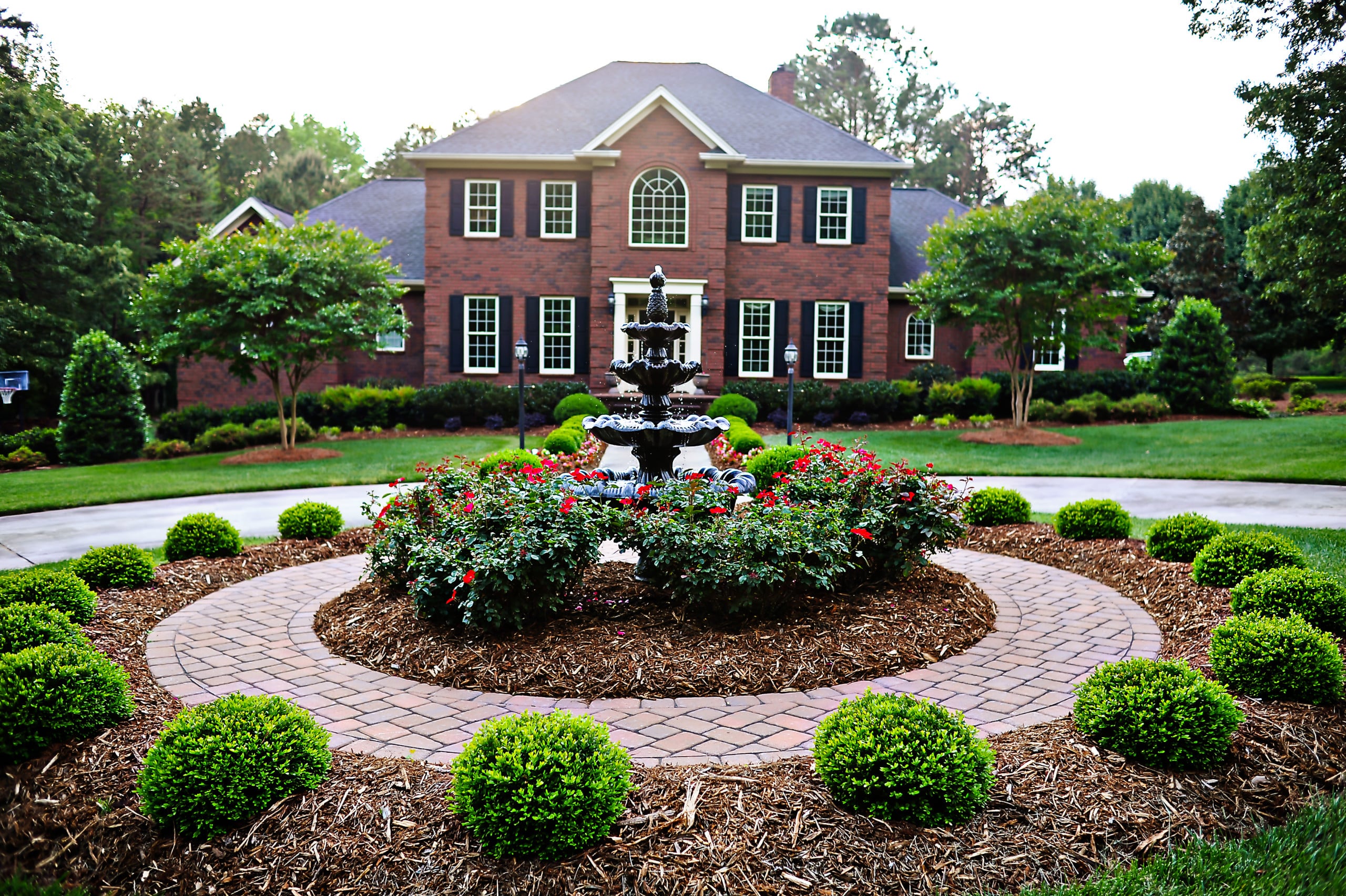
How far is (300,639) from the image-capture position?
17.9 feet

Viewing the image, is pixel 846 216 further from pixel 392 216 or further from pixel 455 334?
pixel 392 216

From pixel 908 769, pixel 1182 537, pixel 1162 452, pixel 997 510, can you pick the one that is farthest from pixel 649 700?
pixel 1162 452

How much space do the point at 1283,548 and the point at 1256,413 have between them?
64.2ft

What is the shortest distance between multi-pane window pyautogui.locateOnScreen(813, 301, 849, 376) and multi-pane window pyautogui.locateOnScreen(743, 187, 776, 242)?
231 cm

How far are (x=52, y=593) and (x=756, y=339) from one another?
770 inches

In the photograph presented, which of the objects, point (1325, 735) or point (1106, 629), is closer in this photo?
point (1325, 735)

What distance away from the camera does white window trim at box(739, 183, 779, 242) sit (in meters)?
23.5

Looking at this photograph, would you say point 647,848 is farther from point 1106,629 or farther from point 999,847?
point 1106,629

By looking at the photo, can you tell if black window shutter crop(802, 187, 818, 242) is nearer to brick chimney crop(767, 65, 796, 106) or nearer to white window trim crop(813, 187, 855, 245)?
white window trim crop(813, 187, 855, 245)

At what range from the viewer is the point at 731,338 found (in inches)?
930

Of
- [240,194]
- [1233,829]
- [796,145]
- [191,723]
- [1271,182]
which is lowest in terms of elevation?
[1233,829]

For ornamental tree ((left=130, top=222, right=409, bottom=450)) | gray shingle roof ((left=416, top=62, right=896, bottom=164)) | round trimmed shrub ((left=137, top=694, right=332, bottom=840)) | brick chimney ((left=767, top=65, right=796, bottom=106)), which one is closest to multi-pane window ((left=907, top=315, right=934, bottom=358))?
gray shingle roof ((left=416, top=62, right=896, bottom=164))

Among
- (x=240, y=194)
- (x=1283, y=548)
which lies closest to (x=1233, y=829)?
(x=1283, y=548)

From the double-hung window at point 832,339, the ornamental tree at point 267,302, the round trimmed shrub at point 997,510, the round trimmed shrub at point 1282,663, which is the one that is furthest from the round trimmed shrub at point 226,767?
the double-hung window at point 832,339
